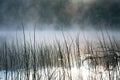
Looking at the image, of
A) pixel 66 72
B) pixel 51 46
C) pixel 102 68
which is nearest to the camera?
pixel 66 72

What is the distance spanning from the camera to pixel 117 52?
19.0ft

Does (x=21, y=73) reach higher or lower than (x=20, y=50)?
lower

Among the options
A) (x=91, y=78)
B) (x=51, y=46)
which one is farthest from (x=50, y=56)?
(x=91, y=78)

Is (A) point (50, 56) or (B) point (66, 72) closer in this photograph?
(B) point (66, 72)

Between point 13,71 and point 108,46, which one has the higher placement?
point 108,46

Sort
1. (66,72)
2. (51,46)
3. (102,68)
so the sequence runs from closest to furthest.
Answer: (66,72), (102,68), (51,46)

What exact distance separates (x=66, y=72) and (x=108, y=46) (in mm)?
1137

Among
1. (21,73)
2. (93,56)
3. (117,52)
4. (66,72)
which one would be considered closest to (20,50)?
(21,73)

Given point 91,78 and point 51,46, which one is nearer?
point 91,78

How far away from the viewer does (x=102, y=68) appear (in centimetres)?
573

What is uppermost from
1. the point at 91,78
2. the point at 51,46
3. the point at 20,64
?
the point at 51,46

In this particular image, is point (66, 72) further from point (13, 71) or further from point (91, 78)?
point (13, 71)

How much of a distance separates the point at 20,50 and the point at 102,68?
77.2 inches

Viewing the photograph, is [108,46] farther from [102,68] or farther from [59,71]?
[59,71]
